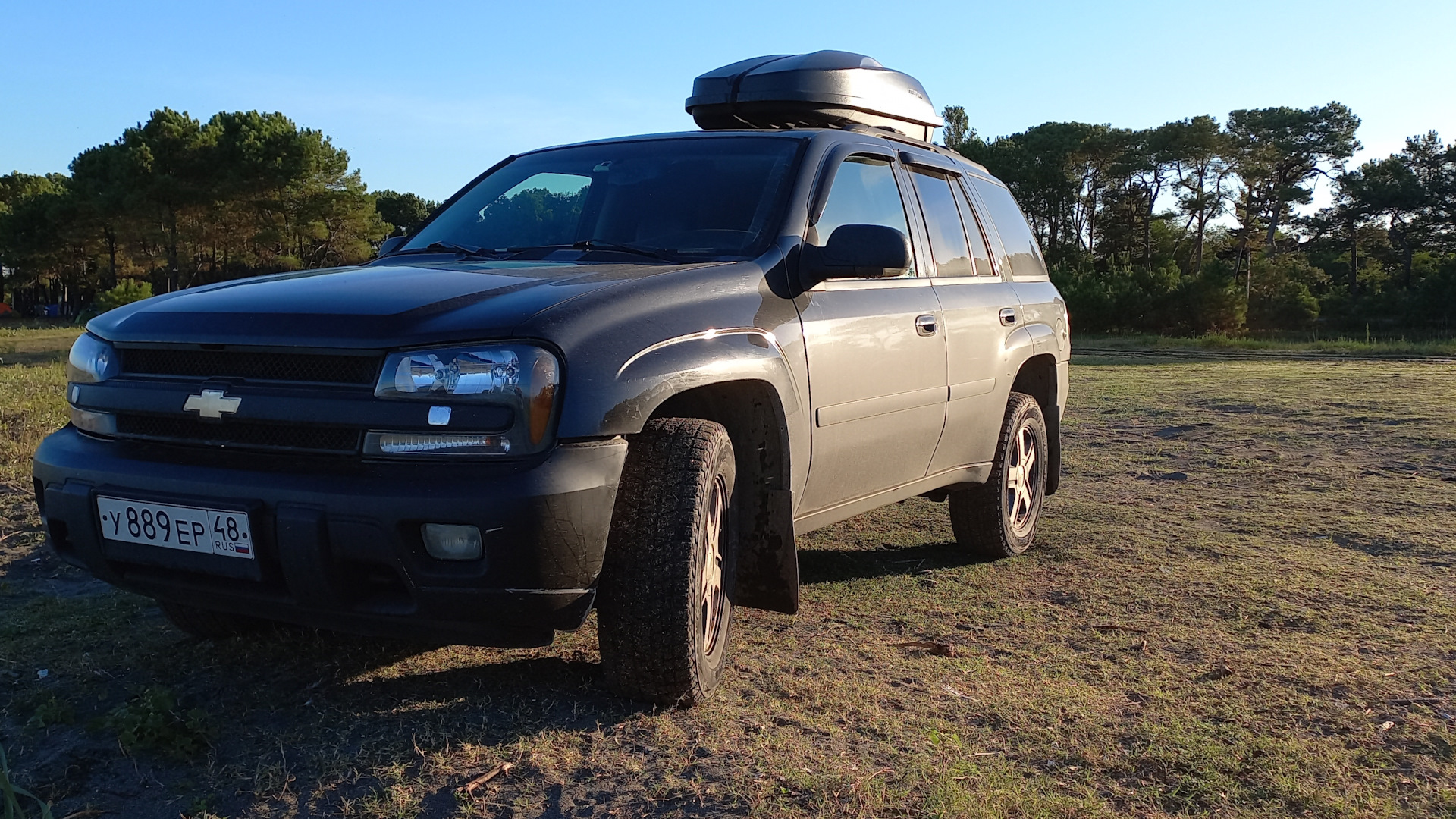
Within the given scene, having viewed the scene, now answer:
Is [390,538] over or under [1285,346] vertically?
over

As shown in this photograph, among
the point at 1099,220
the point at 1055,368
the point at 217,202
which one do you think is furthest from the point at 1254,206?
the point at 1055,368

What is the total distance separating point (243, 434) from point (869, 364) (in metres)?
2.01

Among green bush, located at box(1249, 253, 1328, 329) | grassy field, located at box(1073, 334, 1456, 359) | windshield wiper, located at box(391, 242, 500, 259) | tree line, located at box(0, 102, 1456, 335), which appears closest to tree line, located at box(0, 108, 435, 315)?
tree line, located at box(0, 102, 1456, 335)

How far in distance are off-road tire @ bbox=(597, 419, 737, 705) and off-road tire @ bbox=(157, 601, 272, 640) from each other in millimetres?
1326

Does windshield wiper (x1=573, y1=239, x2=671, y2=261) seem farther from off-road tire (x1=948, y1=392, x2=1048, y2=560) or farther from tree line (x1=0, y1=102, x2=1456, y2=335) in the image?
tree line (x1=0, y1=102, x2=1456, y2=335)

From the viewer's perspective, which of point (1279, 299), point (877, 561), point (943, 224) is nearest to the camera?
point (943, 224)

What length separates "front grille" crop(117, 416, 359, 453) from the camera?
2.64 m

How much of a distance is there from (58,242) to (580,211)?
62.2m

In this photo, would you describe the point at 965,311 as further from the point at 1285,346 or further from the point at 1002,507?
the point at 1285,346

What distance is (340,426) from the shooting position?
261 cm

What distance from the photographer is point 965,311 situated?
4.61 metres

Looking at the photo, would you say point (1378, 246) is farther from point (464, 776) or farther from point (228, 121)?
point (464, 776)

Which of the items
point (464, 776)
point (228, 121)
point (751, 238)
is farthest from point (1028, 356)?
point (228, 121)

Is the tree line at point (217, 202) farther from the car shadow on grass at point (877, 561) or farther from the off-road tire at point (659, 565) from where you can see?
the off-road tire at point (659, 565)
